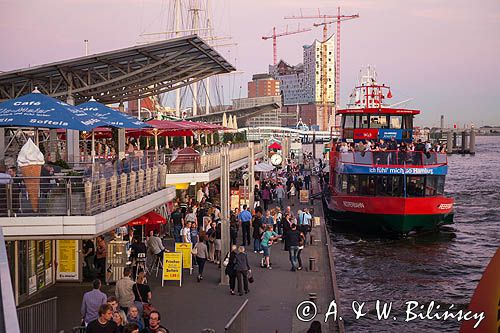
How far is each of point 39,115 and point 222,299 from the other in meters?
6.40

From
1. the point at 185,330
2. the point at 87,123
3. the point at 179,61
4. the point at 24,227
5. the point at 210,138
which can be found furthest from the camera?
the point at 210,138

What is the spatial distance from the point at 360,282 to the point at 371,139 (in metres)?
19.7

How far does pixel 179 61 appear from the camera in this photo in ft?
107

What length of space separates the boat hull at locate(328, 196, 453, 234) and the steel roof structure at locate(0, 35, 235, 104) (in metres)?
9.93

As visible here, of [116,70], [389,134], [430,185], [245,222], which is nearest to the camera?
[245,222]

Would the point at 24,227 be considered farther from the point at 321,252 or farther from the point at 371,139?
the point at 371,139

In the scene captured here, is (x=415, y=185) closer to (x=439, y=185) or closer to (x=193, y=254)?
(x=439, y=185)

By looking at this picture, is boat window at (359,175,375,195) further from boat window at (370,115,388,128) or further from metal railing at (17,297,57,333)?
→ metal railing at (17,297,57,333)

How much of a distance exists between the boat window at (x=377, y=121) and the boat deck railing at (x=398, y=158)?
9.26m

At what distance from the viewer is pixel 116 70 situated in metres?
31.8

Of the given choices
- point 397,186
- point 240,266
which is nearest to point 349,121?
point 397,186

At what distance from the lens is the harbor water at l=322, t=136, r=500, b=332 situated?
21250 millimetres

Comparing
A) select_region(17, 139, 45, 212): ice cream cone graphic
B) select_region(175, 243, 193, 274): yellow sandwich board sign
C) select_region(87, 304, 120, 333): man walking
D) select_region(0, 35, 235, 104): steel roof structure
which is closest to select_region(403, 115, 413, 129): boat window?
select_region(0, 35, 235, 104): steel roof structure

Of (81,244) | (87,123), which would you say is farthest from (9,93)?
(87,123)
